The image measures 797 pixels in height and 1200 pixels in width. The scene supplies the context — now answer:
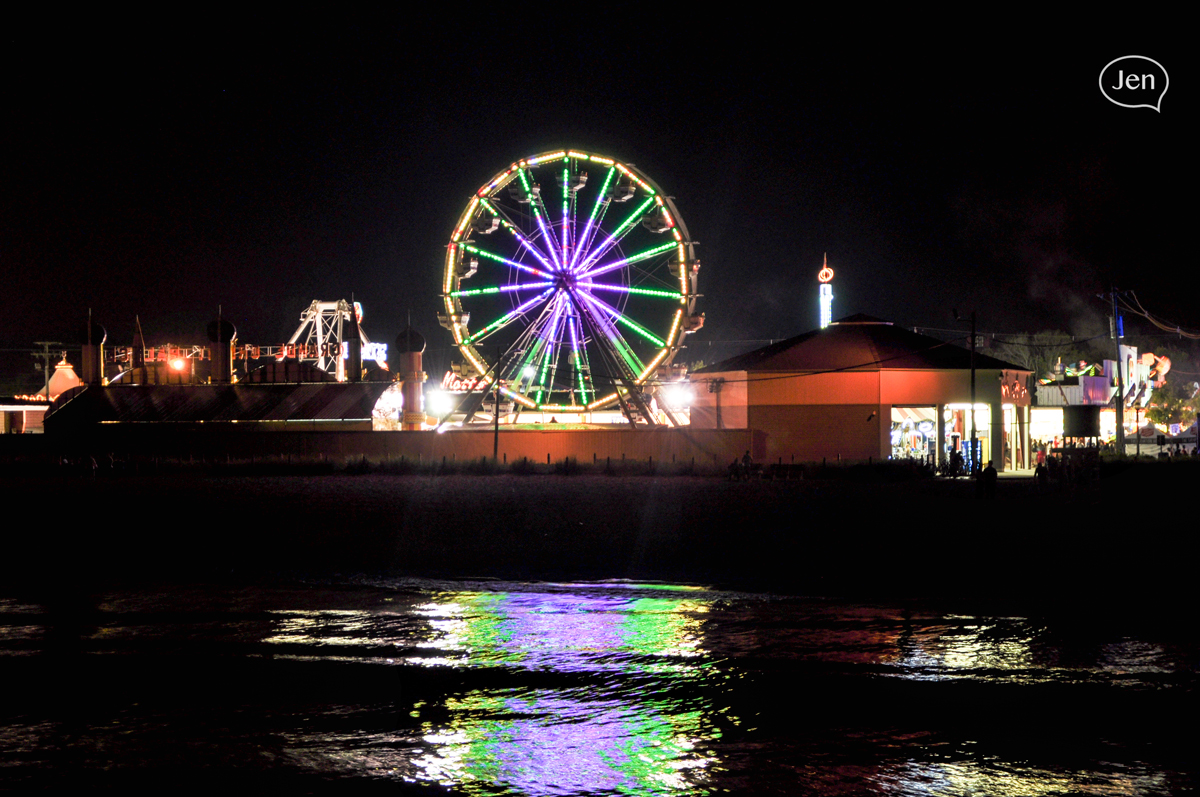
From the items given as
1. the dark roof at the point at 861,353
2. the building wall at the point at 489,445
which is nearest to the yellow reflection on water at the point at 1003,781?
the building wall at the point at 489,445

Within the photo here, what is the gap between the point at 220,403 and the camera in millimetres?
55125

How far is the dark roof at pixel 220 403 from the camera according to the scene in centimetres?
5278

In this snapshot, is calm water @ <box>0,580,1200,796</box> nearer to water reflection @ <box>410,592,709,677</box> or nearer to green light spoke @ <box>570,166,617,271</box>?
water reflection @ <box>410,592,709,677</box>

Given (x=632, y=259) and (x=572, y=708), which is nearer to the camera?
(x=572, y=708)

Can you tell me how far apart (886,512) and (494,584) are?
12107mm

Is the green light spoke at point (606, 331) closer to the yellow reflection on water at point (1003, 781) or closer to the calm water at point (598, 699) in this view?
the calm water at point (598, 699)

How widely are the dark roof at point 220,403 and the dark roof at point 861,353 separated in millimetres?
19418

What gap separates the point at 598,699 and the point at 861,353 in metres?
40.2

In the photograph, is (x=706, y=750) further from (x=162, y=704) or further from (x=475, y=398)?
(x=475, y=398)

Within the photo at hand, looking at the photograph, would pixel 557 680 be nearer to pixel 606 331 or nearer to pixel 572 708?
pixel 572 708

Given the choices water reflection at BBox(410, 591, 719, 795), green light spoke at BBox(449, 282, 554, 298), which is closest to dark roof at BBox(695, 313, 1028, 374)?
green light spoke at BBox(449, 282, 554, 298)

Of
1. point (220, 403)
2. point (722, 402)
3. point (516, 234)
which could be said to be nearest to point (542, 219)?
point (516, 234)

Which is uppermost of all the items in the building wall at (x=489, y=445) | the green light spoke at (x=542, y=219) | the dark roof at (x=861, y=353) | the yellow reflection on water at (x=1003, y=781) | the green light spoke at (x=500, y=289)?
the green light spoke at (x=542, y=219)

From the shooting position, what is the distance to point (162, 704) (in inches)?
320
